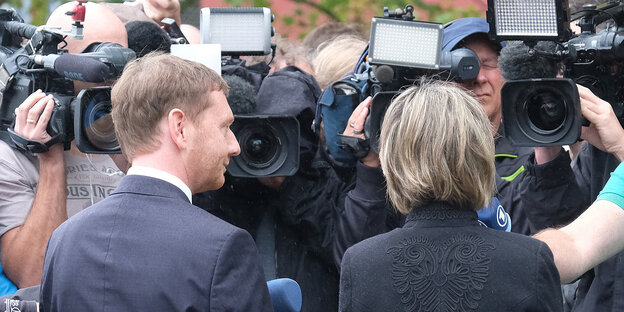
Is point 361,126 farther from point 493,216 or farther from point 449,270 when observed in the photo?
point 449,270

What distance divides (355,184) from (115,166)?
2.98ft

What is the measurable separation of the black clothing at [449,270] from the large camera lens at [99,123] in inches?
47.0

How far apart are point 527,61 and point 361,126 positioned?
60cm

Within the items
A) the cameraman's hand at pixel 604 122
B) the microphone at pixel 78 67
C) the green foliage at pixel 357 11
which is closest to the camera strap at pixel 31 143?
the microphone at pixel 78 67

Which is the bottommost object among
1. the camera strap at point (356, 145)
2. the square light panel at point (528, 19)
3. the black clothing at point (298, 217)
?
the black clothing at point (298, 217)

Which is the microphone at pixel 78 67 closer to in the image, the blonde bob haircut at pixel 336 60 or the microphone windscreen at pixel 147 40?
the microphone windscreen at pixel 147 40

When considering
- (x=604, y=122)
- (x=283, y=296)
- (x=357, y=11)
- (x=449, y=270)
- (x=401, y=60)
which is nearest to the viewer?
(x=449, y=270)

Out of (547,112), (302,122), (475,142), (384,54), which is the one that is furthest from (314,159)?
(475,142)

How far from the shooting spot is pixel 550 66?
111 inches

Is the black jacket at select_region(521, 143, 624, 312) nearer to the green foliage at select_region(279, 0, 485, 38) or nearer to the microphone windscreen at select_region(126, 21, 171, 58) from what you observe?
the microphone windscreen at select_region(126, 21, 171, 58)

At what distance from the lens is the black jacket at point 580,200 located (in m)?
2.65

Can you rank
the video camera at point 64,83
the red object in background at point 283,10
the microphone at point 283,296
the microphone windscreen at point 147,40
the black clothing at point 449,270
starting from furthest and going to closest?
the red object in background at point 283,10
the microphone windscreen at point 147,40
the video camera at point 64,83
the microphone at point 283,296
the black clothing at point 449,270

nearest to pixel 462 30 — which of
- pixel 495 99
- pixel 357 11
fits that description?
pixel 495 99

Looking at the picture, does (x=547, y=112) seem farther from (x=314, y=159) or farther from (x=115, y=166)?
(x=115, y=166)
